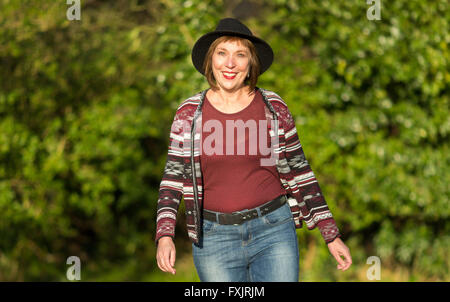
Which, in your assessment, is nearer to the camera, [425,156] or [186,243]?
[425,156]

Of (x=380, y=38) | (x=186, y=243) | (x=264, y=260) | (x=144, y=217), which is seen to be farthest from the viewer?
(x=186, y=243)

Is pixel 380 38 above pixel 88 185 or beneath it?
above

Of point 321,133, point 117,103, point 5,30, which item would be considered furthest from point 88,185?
point 321,133

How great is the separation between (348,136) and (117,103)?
230 centimetres

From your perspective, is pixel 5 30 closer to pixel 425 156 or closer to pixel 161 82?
pixel 161 82

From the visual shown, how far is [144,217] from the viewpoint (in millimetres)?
5961

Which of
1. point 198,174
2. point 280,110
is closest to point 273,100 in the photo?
point 280,110

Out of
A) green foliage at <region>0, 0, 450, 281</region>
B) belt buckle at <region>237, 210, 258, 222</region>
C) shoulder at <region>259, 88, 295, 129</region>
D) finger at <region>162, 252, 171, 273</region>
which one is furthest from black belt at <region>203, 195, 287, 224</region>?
green foliage at <region>0, 0, 450, 281</region>

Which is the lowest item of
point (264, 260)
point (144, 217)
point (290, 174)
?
point (264, 260)

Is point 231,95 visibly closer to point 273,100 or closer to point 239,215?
point 273,100

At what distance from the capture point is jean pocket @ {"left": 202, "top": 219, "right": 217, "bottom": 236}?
2.31 meters

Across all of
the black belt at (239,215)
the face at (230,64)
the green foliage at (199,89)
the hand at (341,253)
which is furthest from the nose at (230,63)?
the green foliage at (199,89)

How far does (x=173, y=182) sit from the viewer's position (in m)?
2.30

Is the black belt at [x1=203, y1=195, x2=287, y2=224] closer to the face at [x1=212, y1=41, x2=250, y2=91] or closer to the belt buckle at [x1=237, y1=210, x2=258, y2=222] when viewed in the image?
the belt buckle at [x1=237, y1=210, x2=258, y2=222]
